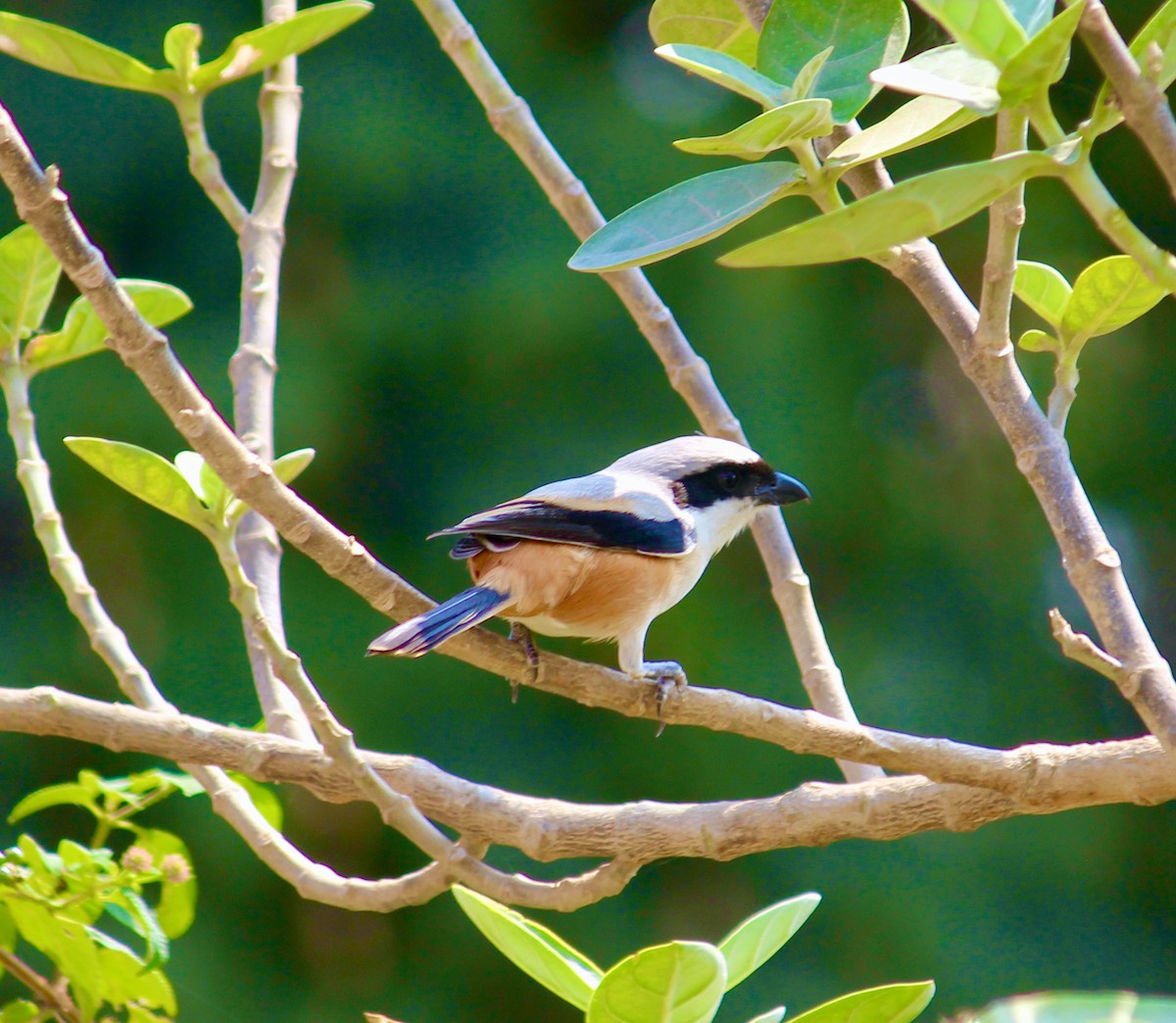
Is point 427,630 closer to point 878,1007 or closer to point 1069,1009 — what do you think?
point 878,1007

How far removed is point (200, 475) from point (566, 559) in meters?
0.62

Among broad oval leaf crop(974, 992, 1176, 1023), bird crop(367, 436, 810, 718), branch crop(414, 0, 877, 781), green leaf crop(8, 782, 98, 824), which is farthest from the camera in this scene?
bird crop(367, 436, 810, 718)

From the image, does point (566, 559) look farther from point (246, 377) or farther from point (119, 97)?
point (119, 97)

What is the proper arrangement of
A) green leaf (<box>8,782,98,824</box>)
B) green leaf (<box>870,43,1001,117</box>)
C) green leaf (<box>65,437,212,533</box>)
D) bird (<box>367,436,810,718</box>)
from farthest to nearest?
bird (<box>367,436,810,718</box>)
green leaf (<box>8,782,98,824</box>)
green leaf (<box>65,437,212,533</box>)
green leaf (<box>870,43,1001,117</box>)

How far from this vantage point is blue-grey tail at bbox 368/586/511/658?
1.23 metres

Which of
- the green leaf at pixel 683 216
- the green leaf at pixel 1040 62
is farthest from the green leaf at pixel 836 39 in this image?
the green leaf at pixel 1040 62

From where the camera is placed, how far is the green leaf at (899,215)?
544 mm

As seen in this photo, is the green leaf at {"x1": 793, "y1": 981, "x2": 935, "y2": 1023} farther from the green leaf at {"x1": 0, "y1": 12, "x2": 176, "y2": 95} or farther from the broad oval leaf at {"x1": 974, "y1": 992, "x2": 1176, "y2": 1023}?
the green leaf at {"x1": 0, "y1": 12, "x2": 176, "y2": 95}

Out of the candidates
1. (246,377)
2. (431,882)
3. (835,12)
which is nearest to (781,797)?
(431,882)

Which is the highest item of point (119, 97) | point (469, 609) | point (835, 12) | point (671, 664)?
point (119, 97)

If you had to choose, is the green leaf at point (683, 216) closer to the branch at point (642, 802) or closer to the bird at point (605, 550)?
the branch at point (642, 802)

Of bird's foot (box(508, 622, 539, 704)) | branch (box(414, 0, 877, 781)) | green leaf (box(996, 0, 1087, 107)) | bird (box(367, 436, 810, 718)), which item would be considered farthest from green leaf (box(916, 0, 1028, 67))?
bird (box(367, 436, 810, 718))

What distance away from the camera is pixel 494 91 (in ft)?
4.99

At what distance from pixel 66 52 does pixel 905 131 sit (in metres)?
0.80
